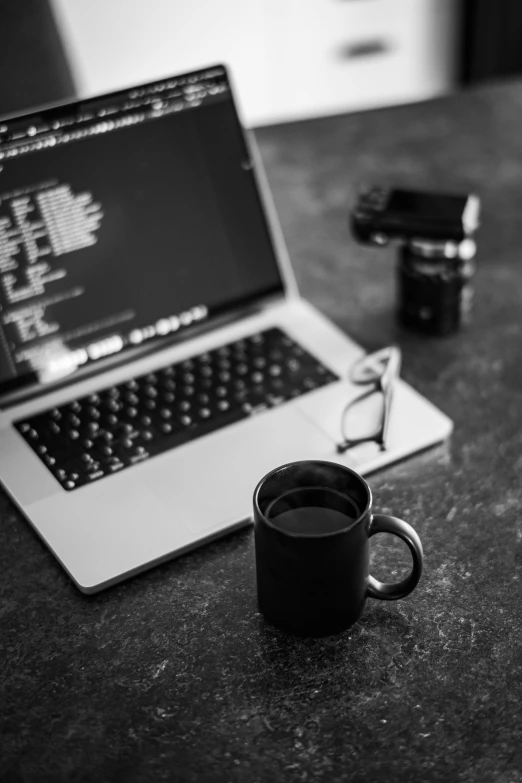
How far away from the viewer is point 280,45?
9.98 feet

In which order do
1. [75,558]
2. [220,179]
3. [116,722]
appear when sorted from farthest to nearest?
[220,179], [75,558], [116,722]

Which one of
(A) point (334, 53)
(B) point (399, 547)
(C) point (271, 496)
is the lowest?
(A) point (334, 53)

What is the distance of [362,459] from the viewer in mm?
854

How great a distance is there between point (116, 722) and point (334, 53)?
2922mm

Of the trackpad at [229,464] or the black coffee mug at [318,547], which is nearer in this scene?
the black coffee mug at [318,547]

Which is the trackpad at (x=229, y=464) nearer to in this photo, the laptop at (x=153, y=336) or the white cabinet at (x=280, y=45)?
the laptop at (x=153, y=336)

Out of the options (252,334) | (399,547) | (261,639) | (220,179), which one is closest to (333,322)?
(252,334)

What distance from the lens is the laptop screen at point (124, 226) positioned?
93cm

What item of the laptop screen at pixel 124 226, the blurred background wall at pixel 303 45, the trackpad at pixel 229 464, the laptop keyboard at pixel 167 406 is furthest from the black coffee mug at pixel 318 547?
the blurred background wall at pixel 303 45

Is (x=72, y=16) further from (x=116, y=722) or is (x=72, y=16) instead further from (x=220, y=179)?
(x=116, y=722)

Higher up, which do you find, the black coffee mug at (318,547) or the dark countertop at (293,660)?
the black coffee mug at (318,547)

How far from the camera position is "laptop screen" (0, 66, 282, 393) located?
3.04ft

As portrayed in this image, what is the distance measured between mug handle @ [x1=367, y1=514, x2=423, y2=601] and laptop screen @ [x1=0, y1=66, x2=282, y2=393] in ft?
1.40

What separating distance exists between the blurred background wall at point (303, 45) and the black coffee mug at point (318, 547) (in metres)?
2.08
